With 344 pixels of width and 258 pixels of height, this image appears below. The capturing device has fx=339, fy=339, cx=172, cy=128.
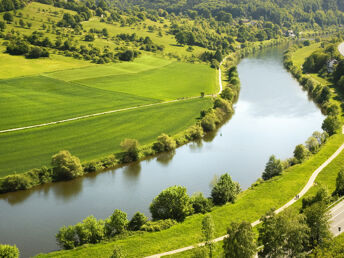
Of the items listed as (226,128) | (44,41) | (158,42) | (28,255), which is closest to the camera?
(28,255)

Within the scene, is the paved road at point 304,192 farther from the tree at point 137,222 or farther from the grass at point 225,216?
the tree at point 137,222

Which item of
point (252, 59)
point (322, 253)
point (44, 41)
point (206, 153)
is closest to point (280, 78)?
point (252, 59)

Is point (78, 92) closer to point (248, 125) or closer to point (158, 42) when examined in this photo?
point (248, 125)

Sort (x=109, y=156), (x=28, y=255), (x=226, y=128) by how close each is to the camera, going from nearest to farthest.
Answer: (x=28, y=255) < (x=109, y=156) < (x=226, y=128)

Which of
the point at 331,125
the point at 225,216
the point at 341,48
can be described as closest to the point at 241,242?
the point at 225,216

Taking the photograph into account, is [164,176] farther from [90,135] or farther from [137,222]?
[90,135]
